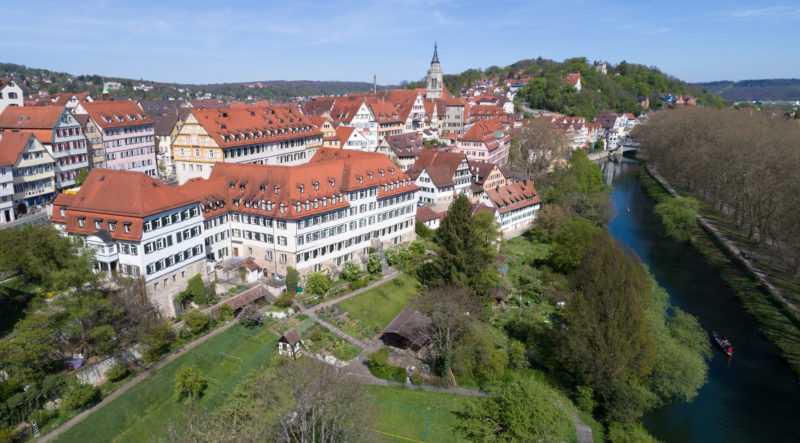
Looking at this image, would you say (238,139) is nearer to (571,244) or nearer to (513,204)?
(513,204)

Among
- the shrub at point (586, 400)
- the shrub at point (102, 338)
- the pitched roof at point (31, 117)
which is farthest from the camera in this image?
the pitched roof at point (31, 117)

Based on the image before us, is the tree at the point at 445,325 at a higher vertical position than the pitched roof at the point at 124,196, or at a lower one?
lower

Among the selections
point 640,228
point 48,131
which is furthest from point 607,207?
point 48,131

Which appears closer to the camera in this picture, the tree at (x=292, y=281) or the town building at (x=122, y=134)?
the tree at (x=292, y=281)

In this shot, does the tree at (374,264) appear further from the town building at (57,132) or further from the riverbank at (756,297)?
the town building at (57,132)

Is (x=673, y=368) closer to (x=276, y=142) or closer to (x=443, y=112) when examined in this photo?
(x=276, y=142)

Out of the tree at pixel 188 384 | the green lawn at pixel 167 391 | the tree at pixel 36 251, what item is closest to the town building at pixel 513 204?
the green lawn at pixel 167 391
